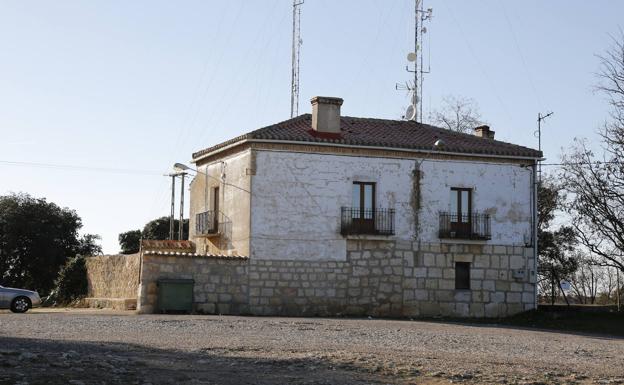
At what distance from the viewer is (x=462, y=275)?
1261 inches

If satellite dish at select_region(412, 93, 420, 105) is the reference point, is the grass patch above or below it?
below

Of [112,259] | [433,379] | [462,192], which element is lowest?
[433,379]

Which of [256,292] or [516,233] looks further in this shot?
[516,233]

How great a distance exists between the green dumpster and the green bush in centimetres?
906

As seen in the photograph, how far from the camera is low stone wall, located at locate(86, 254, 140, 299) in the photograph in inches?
1218

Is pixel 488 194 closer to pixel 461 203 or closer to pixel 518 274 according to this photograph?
pixel 461 203

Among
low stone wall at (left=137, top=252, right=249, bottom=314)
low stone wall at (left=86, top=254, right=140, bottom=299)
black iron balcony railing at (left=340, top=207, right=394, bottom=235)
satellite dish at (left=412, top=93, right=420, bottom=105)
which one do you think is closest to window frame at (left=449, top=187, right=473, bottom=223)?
black iron balcony railing at (left=340, top=207, right=394, bottom=235)

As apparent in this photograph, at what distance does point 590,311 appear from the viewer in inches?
1272

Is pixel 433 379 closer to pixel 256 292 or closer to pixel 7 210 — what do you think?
pixel 256 292

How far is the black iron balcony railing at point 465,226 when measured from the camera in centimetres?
3166

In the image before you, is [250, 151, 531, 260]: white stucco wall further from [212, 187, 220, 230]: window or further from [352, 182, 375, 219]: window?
[212, 187, 220, 230]: window

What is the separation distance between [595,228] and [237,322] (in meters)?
18.2

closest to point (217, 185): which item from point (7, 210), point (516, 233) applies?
point (516, 233)

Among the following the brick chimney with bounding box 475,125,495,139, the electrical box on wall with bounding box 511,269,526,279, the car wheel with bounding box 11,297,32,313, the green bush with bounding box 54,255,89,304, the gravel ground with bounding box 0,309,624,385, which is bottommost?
the gravel ground with bounding box 0,309,624,385
